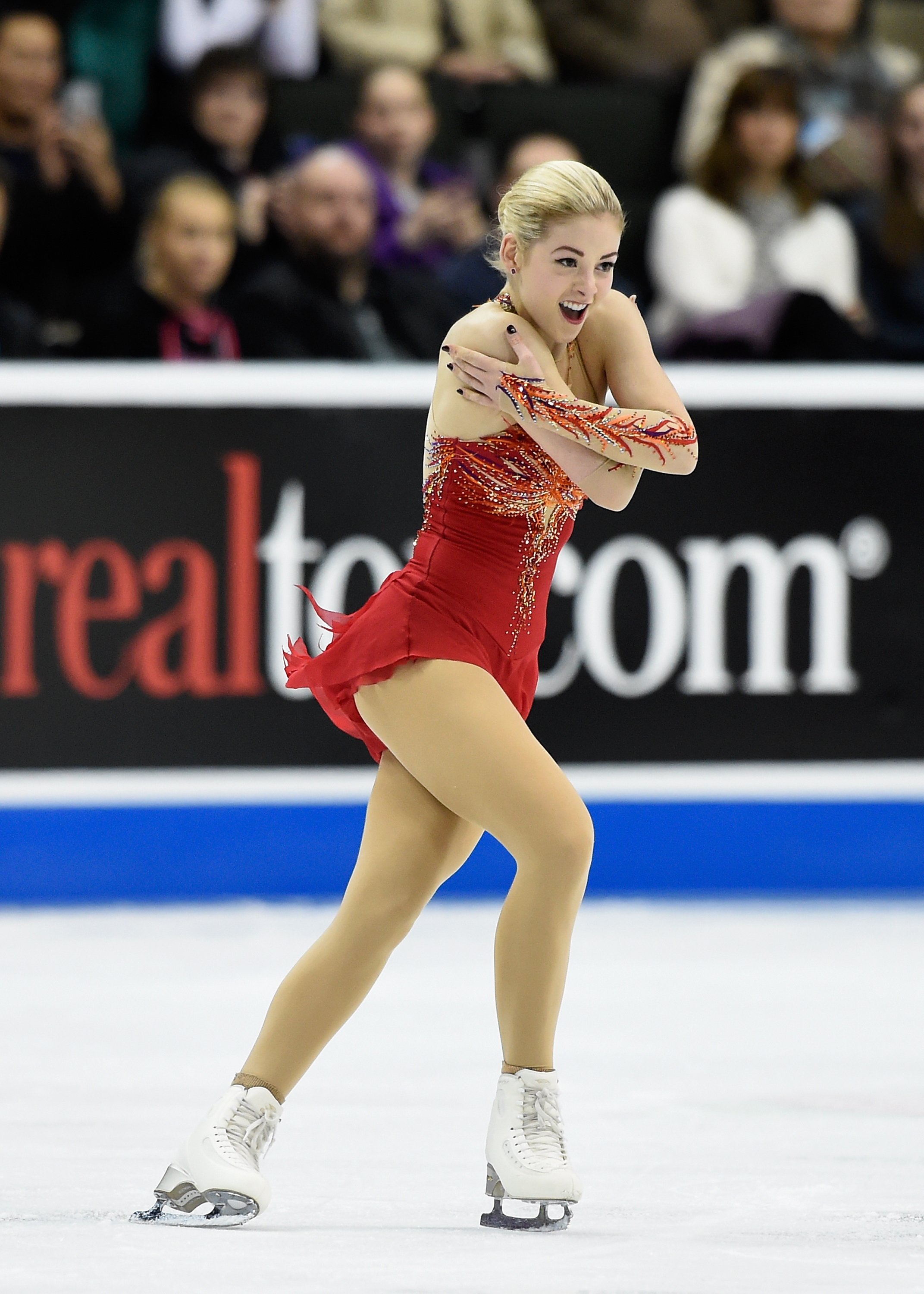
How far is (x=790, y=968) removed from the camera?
4090 millimetres

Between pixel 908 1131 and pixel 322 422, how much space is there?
2.53m

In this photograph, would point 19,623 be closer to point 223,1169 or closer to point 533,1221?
point 223,1169

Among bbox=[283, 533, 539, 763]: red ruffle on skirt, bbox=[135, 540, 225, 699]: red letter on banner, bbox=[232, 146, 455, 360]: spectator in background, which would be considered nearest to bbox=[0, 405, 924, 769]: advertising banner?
bbox=[135, 540, 225, 699]: red letter on banner

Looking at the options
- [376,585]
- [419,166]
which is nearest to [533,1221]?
Answer: [376,585]

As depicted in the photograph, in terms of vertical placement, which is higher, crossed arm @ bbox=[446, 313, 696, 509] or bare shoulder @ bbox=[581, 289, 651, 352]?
bare shoulder @ bbox=[581, 289, 651, 352]

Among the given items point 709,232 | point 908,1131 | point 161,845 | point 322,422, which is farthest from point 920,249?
point 908,1131

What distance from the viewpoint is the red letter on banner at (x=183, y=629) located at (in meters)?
4.68

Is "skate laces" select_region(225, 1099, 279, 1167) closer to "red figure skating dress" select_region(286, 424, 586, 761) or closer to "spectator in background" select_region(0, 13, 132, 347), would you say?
"red figure skating dress" select_region(286, 424, 586, 761)

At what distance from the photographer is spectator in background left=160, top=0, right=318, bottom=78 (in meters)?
5.83

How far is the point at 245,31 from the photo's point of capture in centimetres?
594

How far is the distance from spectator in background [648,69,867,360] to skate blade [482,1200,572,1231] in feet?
11.1

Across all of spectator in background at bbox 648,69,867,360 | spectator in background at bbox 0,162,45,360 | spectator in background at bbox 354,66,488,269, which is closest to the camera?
spectator in background at bbox 0,162,45,360

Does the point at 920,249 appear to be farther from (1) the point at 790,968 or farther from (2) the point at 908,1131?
(2) the point at 908,1131

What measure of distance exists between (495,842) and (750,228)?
196 cm
